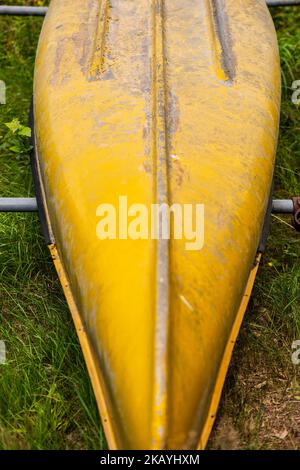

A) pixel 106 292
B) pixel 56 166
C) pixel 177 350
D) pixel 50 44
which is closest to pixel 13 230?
pixel 56 166

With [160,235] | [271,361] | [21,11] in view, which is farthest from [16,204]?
[21,11]

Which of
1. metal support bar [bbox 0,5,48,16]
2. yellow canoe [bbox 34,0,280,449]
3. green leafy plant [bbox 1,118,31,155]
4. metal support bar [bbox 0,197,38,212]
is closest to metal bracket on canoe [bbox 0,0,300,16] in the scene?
metal support bar [bbox 0,5,48,16]

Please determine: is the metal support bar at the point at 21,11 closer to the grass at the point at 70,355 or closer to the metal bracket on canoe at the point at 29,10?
the metal bracket on canoe at the point at 29,10

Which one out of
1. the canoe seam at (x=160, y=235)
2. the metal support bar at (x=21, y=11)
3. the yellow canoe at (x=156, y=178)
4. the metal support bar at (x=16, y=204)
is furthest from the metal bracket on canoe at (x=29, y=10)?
the metal support bar at (x=16, y=204)

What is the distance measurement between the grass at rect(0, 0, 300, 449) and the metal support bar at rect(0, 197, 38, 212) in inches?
15.4

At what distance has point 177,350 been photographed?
1.70m

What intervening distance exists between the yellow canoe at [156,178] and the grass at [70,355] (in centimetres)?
27

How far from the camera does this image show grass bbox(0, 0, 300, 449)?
6.82ft

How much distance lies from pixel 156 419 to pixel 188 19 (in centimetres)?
197

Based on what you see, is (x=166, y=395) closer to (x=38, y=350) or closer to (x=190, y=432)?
(x=190, y=432)

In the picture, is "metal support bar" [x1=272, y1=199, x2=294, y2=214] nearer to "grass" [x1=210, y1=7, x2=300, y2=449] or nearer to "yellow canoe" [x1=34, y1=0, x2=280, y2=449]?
"yellow canoe" [x1=34, y1=0, x2=280, y2=449]

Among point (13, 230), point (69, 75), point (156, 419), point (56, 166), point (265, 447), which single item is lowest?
point (265, 447)

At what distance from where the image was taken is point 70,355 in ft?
7.62
